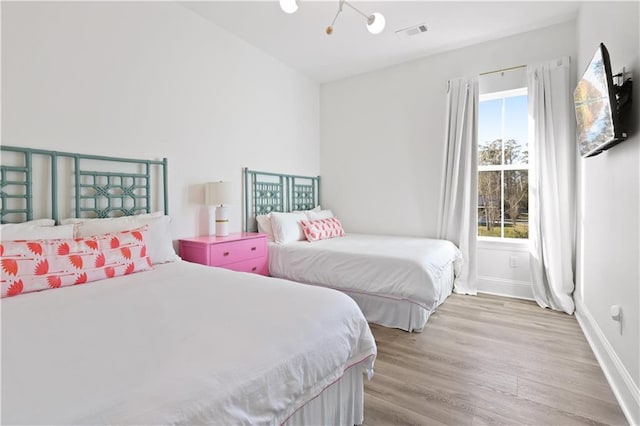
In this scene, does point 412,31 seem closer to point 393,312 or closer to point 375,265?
point 375,265

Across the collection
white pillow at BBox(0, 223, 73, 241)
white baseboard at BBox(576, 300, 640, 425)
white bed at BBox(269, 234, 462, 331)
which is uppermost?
white pillow at BBox(0, 223, 73, 241)

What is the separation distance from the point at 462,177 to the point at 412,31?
165 centimetres

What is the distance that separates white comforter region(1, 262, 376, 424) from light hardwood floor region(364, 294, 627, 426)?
0.51 m

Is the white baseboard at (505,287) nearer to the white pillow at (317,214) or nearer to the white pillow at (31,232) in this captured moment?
the white pillow at (317,214)

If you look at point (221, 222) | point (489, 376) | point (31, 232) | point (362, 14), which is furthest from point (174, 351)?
point (362, 14)

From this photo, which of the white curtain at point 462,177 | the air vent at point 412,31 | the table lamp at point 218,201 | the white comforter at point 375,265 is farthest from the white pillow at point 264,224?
the air vent at point 412,31

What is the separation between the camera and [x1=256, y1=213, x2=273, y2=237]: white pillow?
3.61m

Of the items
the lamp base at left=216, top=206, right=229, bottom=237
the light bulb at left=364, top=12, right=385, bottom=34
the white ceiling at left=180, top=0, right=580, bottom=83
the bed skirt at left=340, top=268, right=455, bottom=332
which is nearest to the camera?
the light bulb at left=364, top=12, right=385, bottom=34

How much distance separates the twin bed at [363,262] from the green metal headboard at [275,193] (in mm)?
11

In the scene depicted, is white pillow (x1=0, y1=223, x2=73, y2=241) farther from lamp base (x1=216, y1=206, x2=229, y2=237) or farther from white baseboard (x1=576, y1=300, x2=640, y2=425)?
white baseboard (x1=576, y1=300, x2=640, y2=425)

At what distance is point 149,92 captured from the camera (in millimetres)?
2652

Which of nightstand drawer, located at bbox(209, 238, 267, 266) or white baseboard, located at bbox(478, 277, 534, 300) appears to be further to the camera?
white baseboard, located at bbox(478, 277, 534, 300)

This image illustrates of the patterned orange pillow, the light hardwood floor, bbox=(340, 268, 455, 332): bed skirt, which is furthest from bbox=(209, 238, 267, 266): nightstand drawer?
the light hardwood floor

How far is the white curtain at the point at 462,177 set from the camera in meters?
3.63
